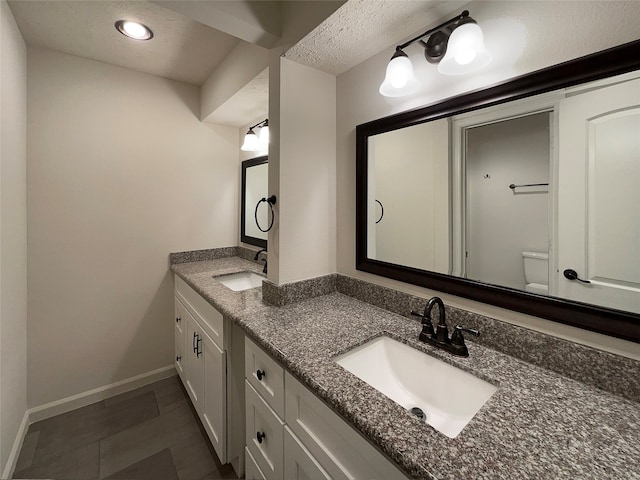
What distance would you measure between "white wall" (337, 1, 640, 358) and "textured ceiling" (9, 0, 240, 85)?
102cm

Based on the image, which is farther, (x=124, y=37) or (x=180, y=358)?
(x=180, y=358)

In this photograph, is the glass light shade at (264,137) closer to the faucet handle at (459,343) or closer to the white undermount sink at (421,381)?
the white undermount sink at (421,381)

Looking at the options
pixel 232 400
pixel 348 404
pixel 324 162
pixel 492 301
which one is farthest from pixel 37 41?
pixel 492 301

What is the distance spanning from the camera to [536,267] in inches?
34.5

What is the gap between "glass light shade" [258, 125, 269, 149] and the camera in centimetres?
195

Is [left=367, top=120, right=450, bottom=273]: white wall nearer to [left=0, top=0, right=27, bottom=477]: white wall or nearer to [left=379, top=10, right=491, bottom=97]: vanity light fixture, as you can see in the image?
[left=379, top=10, right=491, bottom=97]: vanity light fixture

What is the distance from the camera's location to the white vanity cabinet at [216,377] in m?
1.34

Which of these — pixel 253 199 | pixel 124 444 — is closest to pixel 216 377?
pixel 124 444

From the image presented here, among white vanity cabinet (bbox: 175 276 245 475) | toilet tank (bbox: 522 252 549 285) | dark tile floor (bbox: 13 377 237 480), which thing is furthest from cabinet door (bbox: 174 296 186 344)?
toilet tank (bbox: 522 252 549 285)

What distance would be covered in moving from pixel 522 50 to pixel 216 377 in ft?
5.94

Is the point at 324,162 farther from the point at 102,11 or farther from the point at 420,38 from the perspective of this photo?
the point at 102,11

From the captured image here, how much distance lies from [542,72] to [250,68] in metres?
1.39

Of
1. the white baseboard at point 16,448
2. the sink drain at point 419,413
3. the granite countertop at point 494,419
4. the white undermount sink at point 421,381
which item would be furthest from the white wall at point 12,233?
the sink drain at point 419,413

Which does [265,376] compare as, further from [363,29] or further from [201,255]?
[201,255]
